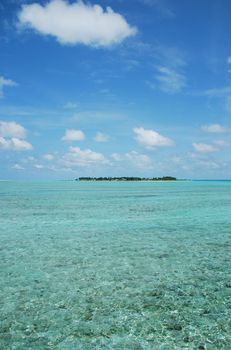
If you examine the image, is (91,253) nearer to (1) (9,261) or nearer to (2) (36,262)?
(2) (36,262)

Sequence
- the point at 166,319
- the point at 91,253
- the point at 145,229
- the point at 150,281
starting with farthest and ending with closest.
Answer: the point at 145,229
the point at 91,253
the point at 150,281
the point at 166,319

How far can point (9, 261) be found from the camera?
47.7ft

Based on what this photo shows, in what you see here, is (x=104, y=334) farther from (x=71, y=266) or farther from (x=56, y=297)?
(x=71, y=266)

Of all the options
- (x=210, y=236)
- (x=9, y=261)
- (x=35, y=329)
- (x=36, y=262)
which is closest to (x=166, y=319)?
(x=35, y=329)

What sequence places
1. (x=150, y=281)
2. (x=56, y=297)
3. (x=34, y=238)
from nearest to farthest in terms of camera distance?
(x=56, y=297) → (x=150, y=281) → (x=34, y=238)

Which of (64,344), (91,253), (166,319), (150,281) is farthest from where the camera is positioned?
(91,253)

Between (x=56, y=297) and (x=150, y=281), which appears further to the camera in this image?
(x=150, y=281)

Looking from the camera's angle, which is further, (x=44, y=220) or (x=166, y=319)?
(x=44, y=220)

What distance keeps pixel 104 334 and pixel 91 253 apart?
824cm

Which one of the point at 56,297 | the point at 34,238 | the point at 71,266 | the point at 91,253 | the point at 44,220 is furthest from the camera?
the point at 44,220

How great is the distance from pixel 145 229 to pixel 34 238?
799 cm

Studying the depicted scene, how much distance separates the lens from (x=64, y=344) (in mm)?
7473

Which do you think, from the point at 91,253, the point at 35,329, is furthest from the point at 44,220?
the point at 35,329

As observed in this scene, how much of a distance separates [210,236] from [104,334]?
46.6 ft
